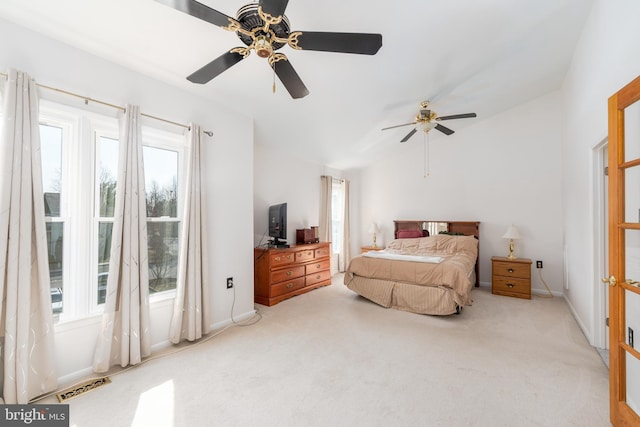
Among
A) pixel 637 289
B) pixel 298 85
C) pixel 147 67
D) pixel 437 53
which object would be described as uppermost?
pixel 437 53

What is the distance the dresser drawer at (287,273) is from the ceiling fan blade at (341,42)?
3.04 m

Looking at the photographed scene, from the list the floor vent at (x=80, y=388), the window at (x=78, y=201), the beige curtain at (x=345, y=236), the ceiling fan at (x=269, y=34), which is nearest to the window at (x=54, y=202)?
the window at (x=78, y=201)

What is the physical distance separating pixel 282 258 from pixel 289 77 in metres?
2.74

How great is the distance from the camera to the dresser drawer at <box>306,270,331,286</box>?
4.69m

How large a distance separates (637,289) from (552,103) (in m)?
→ 4.36

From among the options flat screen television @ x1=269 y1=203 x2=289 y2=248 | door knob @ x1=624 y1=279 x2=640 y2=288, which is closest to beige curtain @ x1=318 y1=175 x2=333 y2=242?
flat screen television @ x1=269 y1=203 x2=289 y2=248

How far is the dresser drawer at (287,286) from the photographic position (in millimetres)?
3984

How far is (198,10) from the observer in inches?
52.6

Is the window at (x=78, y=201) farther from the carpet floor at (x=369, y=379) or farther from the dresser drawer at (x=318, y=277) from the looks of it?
the dresser drawer at (x=318, y=277)

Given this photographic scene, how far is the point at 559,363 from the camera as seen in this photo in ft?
7.65

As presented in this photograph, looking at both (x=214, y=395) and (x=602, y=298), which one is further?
(x=602, y=298)

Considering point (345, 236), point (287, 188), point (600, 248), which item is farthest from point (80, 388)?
point (345, 236)

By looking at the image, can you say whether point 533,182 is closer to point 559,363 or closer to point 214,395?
point 559,363

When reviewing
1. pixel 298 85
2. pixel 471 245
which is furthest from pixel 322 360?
pixel 471 245
